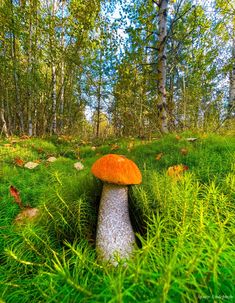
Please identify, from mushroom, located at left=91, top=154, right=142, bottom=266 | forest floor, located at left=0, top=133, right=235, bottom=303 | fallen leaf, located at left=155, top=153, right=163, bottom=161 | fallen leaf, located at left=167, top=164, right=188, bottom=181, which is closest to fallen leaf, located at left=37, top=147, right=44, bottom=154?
forest floor, located at left=0, top=133, right=235, bottom=303

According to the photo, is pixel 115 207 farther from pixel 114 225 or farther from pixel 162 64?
pixel 162 64

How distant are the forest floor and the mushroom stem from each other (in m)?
0.06

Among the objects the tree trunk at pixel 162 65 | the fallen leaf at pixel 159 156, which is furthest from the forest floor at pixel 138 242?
the tree trunk at pixel 162 65

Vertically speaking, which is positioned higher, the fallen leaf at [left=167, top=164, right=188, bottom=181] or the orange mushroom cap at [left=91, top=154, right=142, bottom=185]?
the orange mushroom cap at [left=91, top=154, right=142, bottom=185]

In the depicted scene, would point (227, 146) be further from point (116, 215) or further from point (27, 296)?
point (27, 296)

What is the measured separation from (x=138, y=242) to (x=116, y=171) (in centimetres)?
41

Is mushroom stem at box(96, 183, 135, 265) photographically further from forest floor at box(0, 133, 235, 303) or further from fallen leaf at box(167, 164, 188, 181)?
fallen leaf at box(167, 164, 188, 181)

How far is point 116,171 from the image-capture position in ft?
3.56

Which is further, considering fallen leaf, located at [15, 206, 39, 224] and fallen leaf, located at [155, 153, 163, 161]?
fallen leaf, located at [155, 153, 163, 161]

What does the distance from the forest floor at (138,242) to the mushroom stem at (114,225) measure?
6 centimetres

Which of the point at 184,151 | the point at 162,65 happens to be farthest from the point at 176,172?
the point at 162,65

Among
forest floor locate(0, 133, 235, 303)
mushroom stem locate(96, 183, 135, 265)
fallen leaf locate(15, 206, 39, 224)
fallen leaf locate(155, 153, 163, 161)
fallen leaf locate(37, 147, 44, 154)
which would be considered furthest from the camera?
fallen leaf locate(37, 147, 44, 154)

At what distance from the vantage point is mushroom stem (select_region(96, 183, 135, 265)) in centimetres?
100

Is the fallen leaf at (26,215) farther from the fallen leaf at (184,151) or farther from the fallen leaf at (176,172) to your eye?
the fallen leaf at (184,151)
